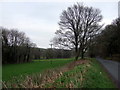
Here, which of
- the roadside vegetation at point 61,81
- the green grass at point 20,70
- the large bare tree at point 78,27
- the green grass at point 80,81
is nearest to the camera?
the roadside vegetation at point 61,81

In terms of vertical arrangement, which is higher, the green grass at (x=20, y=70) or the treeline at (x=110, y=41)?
the treeline at (x=110, y=41)

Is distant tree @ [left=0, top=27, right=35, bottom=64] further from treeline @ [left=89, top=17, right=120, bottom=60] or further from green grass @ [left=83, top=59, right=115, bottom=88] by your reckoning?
green grass @ [left=83, top=59, right=115, bottom=88]

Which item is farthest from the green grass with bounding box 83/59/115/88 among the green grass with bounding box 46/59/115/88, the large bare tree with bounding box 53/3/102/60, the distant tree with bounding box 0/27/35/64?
the distant tree with bounding box 0/27/35/64

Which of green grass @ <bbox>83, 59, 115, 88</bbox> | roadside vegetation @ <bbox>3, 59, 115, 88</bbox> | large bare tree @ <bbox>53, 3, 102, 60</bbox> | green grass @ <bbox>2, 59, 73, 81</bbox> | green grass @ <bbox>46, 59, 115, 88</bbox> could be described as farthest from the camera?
large bare tree @ <bbox>53, 3, 102, 60</bbox>

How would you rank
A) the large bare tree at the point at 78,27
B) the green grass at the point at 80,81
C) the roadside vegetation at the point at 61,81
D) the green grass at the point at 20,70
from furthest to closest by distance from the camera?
the large bare tree at the point at 78,27 → the green grass at the point at 20,70 → the green grass at the point at 80,81 → the roadside vegetation at the point at 61,81

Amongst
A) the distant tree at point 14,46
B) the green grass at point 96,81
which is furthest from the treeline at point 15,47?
the green grass at point 96,81

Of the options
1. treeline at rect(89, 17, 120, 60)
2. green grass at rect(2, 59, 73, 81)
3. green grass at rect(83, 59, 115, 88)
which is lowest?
green grass at rect(2, 59, 73, 81)

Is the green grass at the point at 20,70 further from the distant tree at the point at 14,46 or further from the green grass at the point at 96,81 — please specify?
the distant tree at the point at 14,46

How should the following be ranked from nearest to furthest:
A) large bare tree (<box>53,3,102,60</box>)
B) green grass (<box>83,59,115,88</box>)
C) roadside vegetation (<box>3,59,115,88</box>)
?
roadside vegetation (<box>3,59,115,88</box>) < green grass (<box>83,59,115,88</box>) < large bare tree (<box>53,3,102,60</box>)

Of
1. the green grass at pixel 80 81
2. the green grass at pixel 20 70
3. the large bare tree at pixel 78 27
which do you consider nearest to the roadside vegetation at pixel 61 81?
the green grass at pixel 80 81

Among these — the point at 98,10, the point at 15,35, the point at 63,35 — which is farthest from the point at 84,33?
the point at 15,35

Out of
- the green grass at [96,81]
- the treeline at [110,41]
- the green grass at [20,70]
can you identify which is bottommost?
the green grass at [20,70]

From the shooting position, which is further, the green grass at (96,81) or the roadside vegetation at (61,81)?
the green grass at (96,81)

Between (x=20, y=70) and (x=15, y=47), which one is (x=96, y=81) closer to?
(x=20, y=70)
